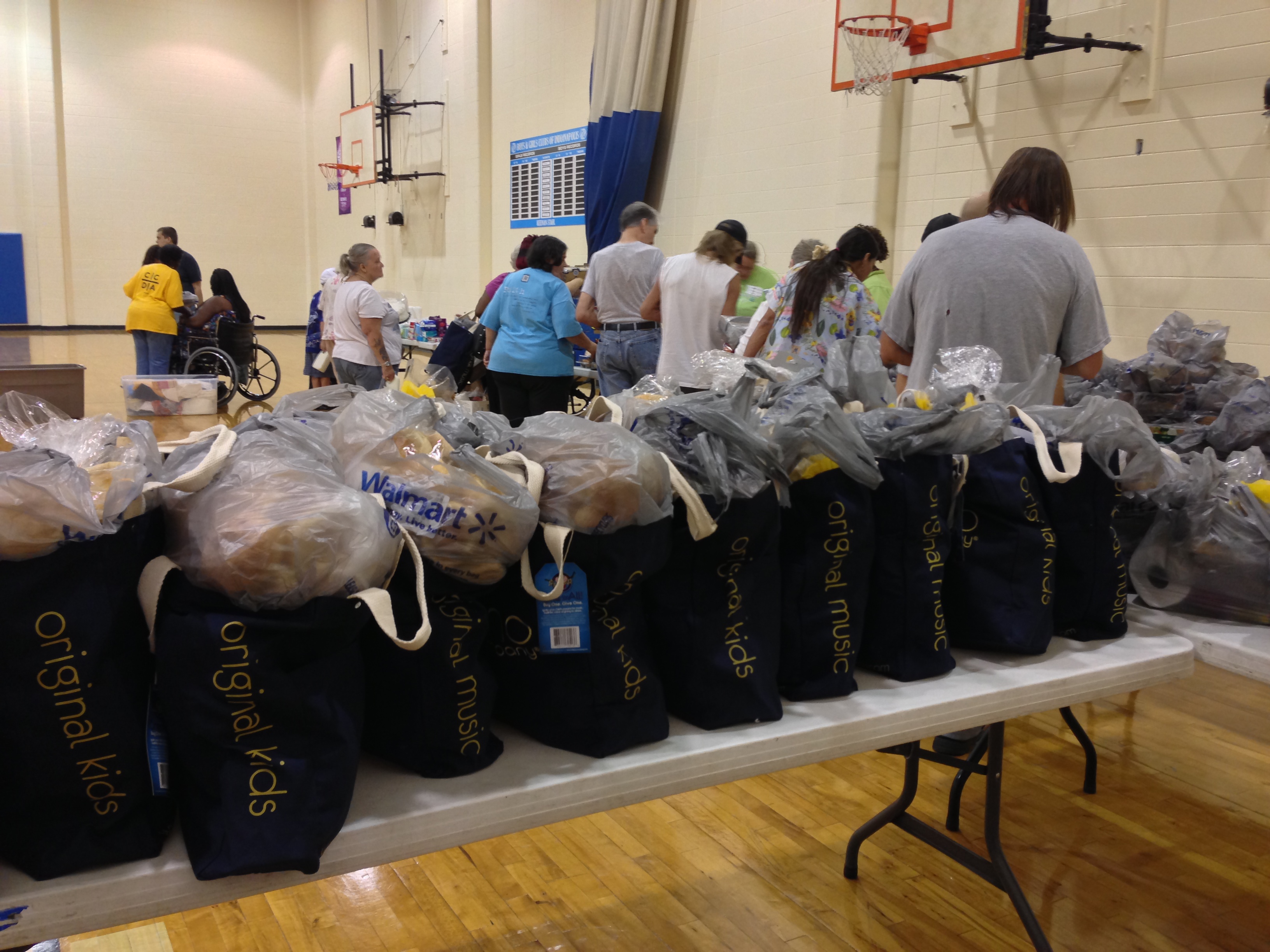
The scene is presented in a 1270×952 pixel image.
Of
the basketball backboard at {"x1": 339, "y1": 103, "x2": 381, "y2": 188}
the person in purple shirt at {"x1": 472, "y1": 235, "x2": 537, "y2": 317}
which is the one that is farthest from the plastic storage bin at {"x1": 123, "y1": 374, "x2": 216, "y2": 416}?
the basketball backboard at {"x1": 339, "y1": 103, "x2": 381, "y2": 188}

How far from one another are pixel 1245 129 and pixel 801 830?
332 cm

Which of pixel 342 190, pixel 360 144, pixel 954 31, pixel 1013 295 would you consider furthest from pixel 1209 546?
pixel 342 190

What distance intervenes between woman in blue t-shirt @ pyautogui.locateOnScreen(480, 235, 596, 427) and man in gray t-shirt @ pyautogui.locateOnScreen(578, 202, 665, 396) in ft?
0.55

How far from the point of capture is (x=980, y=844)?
221 centimetres

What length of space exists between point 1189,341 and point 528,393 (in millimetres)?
2788

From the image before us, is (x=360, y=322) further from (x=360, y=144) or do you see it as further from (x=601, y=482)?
(x=360, y=144)

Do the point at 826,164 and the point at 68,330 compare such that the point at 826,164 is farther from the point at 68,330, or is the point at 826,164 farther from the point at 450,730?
the point at 68,330

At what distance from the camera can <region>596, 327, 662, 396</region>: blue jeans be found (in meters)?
4.65

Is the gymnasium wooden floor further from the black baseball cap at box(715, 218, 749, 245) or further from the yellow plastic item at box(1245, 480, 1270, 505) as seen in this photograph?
the black baseball cap at box(715, 218, 749, 245)

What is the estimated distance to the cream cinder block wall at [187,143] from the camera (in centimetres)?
1327

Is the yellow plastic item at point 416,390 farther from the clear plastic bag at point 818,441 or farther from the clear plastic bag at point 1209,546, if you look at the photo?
the clear plastic bag at point 1209,546

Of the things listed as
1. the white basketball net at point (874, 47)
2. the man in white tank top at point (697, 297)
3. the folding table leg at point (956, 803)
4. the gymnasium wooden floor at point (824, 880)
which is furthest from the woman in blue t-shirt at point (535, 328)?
the folding table leg at point (956, 803)

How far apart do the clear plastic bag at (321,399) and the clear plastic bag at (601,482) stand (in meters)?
0.43

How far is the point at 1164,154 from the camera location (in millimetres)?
4102
